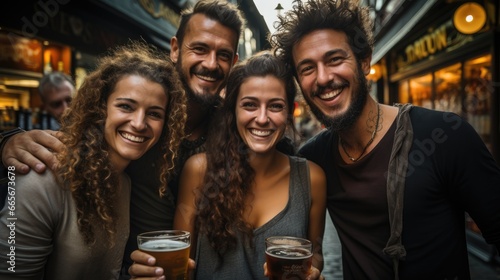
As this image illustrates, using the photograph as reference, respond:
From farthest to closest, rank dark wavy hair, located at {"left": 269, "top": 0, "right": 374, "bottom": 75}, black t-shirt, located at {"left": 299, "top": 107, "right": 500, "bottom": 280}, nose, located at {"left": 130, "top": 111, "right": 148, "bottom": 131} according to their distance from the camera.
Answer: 1. dark wavy hair, located at {"left": 269, "top": 0, "right": 374, "bottom": 75}
2. black t-shirt, located at {"left": 299, "top": 107, "right": 500, "bottom": 280}
3. nose, located at {"left": 130, "top": 111, "right": 148, "bottom": 131}

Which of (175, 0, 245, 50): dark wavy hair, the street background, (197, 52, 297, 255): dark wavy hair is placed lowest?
the street background

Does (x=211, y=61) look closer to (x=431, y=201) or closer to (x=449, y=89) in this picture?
(x=431, y=201)

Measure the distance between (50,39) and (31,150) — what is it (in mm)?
4641

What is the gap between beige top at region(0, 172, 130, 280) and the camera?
64.5 inches

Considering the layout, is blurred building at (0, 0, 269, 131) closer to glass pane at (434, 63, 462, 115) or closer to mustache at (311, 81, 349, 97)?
mustache at (311, 81, 349, 97)

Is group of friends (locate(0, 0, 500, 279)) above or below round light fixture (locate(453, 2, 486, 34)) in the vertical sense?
below

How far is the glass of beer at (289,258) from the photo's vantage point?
170cm

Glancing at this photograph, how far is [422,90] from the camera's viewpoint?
9539 millimetres

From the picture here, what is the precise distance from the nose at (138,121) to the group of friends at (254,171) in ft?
0.04

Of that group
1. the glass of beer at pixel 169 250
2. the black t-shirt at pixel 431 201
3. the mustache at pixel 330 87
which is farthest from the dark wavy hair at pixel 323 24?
the glass of beer at pixel 169 250

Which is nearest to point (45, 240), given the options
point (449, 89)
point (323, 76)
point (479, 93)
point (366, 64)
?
point (323, 76)

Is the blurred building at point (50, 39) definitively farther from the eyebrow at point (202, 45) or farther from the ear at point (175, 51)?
the eyebrow at point (202, 45)

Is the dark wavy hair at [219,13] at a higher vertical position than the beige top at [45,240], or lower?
higher

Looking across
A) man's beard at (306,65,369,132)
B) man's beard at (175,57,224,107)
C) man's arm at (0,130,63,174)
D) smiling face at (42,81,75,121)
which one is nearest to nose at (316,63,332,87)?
man's beard at (306,65,369,132)
